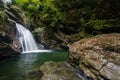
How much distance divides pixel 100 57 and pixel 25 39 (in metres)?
17.2

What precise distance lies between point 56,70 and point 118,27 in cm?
802

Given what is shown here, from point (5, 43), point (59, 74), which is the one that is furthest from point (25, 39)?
point (59, 74)

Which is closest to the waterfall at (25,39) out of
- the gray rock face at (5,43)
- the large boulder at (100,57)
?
the gray rock face at (5,43)

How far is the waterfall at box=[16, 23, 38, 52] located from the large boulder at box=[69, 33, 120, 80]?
13528 mm

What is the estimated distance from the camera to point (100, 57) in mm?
8797

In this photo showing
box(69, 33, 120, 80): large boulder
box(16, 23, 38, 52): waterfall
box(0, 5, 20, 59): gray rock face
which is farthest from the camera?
box(16, 23, 38, 52): waterfall

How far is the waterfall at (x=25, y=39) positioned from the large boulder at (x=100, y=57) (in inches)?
533

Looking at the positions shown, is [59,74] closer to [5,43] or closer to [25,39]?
[5,43]

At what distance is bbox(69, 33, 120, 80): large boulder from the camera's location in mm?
7903

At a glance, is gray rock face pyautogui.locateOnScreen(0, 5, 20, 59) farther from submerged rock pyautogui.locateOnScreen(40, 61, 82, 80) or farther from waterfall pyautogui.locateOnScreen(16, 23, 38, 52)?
submerged rock pyautogui.locateOnScreen(40, 61, 82, 80)

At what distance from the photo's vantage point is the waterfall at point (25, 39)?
24.1 m

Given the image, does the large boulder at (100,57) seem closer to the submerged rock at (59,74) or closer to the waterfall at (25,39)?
the submerged rock at (59,74)

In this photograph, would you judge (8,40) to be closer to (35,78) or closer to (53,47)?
(53,47)

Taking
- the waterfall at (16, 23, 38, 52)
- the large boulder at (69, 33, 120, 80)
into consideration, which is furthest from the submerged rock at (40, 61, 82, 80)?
the waterfall at (16, 23, 38, 52)
